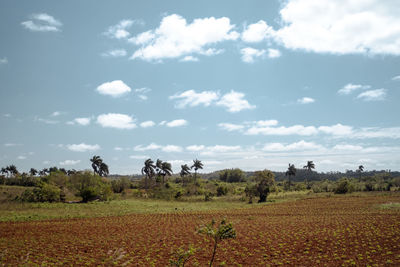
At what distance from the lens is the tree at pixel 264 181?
5775cm

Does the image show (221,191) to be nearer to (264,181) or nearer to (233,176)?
(264,181)

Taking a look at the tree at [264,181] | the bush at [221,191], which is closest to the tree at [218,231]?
the tree at [264,181]

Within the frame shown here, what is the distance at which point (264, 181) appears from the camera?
57844 millimetres

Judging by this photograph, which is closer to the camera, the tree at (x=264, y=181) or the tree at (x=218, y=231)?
the tree at (x=218, y=231)

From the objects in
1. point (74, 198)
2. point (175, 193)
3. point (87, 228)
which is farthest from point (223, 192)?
point (87, 228)

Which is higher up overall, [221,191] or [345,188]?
[345,188]

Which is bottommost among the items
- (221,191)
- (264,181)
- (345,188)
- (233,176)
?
A: (221,191)

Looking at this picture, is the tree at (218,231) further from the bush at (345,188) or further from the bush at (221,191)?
the bush at (345,188)

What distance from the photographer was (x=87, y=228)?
25125mm

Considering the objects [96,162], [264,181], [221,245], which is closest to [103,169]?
[96,162]

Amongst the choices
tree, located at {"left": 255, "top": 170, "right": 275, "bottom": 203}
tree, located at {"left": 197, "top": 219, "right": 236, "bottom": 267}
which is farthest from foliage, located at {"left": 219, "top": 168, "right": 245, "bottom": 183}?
tree, located at {"left": 197, "top": 219, "right": 236, "bottom": 267}

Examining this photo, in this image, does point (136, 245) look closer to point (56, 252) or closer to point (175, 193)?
point (56, 252)

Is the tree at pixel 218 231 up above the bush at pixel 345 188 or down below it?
above

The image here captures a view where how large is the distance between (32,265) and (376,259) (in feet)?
60.0
